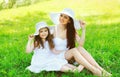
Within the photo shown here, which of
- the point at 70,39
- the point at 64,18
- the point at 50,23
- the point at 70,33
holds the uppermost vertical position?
the point at 64,18

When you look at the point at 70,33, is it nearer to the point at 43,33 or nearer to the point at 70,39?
the point at 70,39

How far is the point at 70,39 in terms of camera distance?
7.54 metres

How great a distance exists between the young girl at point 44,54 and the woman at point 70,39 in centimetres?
15

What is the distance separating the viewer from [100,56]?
856cm

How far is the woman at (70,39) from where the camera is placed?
7309 millimetres

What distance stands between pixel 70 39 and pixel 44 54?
20.4 inches

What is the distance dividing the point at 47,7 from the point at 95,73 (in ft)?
31.0

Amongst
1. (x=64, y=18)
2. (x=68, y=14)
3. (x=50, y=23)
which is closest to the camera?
(x=68, y=14)

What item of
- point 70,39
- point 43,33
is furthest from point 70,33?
point 43,33

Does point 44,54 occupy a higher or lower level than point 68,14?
lower

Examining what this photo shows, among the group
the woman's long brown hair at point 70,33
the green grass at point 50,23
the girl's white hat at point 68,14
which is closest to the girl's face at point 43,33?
the girl's white hat at point 68,14

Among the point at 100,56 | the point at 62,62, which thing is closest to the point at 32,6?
the point at 100,56

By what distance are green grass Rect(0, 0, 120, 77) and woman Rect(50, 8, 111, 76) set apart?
0.62 feet

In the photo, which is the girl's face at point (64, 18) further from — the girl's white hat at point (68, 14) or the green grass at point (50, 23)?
the green grass at point (50, 23)
